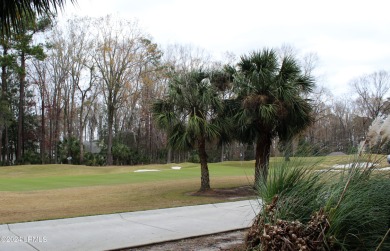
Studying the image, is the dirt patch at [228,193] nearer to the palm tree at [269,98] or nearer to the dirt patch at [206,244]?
the palm tree at [269,98]

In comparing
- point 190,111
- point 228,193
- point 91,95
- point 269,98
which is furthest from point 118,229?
point 91,95

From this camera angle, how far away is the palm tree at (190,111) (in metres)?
13.5

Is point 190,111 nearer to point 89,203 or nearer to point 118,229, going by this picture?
point 89,203

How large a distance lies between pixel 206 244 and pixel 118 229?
2.04 meters

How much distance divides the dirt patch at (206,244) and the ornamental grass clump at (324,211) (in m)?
1.29

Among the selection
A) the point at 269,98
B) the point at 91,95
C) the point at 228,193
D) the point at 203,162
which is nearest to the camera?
the point at 269,98

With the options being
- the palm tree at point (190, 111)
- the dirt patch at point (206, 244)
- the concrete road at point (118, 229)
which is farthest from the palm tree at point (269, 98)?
the dirt patch at point (206, 244)

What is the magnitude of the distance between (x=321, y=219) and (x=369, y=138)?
1.07 meters

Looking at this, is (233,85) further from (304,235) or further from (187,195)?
(304,235)

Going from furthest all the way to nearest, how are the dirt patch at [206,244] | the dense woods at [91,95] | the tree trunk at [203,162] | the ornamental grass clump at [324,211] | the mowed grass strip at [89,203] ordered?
the dense woods at [91,95], the tree trunk at [203,162], the mowed grass strip at [89,203], the dirt patch at [206,244], the ornamental grass clump at [324,211]

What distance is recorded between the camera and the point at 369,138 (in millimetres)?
4039

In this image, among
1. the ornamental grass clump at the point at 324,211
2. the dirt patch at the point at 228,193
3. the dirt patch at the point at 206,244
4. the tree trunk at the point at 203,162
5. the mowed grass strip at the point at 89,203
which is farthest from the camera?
Result: the tree trunk at the point at 203,162

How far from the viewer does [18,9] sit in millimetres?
4309

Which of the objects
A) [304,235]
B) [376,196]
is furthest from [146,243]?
[376,196]
